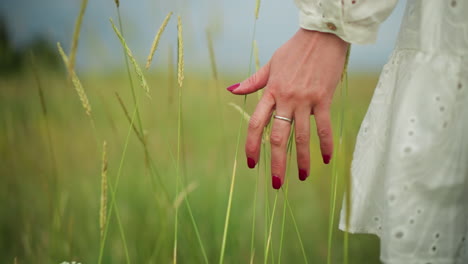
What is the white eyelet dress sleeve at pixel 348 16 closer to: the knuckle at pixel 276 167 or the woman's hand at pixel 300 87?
the woman's hand at pixel 300 87

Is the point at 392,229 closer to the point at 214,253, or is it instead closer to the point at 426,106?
the point at 426,106

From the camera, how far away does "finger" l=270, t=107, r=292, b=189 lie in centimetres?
64

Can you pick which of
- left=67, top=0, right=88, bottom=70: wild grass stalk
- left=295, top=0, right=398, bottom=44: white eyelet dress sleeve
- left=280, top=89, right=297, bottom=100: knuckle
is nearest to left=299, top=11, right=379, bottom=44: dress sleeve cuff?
left=295, top=0, right=398, bottom=44: white eyelet dress sleeve

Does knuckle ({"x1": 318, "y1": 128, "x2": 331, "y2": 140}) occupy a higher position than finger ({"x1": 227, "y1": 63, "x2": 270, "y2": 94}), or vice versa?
finger ({"x1": 227, "y1": 63, "x2": 270, "y2": 94})

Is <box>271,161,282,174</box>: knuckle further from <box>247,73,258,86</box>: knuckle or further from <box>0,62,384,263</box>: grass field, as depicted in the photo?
<box>0,62,384,263</box>: grass field

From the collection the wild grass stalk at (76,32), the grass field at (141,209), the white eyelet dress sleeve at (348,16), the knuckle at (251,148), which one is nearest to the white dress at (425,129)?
the white eyelet dress sleeve at (348,16)

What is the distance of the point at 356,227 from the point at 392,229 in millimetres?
110

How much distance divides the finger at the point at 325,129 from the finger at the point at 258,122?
0.25ft

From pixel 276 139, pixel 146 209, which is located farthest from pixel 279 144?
pixel 146 209

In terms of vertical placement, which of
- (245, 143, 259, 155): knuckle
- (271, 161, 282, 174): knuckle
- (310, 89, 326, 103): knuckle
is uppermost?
(310, 89, 326, 103): knuckle

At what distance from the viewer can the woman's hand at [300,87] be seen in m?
0.62

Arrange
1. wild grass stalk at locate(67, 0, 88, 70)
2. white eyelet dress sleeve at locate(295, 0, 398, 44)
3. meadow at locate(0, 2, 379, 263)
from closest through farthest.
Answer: wild grass stalk at locate(67, 0, 88, 70)
white eyelet dress sleeve at locate(295, 0, 398, 44)
meadow at locate(0, 2, 379, 263)

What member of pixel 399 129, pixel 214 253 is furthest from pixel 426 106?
pixel 214 253

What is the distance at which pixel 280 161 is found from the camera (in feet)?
2.20
